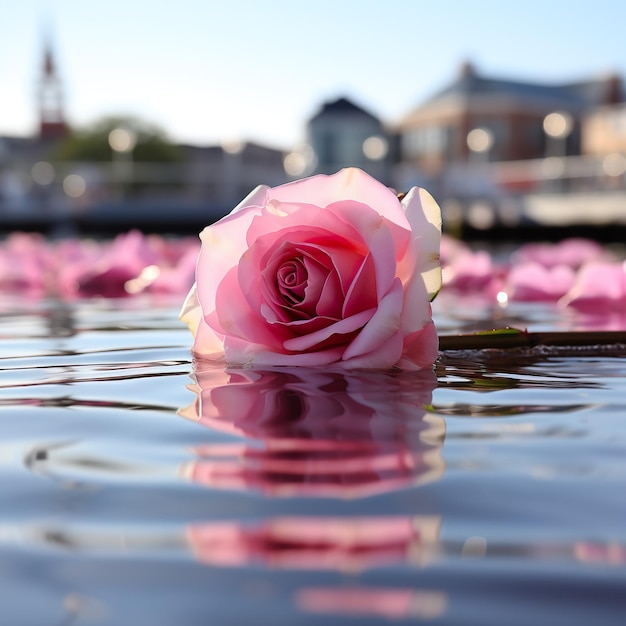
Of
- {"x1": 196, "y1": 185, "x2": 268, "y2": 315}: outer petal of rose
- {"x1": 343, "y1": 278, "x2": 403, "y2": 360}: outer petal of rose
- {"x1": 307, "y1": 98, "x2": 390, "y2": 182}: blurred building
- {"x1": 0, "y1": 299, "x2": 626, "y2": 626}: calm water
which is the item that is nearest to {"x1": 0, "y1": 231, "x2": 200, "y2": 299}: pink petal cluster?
{"x1": 196, "y1": 185, "x2": 268, "y2": 315}: outer petal of rose

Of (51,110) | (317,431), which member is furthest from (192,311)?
(51,110)

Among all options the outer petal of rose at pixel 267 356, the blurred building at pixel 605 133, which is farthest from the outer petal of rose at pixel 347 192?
the blurred building at pixel 605 133

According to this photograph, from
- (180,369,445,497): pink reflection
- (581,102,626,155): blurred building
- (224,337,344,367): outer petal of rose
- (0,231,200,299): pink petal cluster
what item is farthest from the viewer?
(581,102,626,155): blurred building

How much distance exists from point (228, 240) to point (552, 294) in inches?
94.5

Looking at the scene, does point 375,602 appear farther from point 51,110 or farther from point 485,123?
point 51,110

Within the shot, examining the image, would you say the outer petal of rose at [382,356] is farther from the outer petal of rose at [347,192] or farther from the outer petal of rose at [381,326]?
the outer petal of rose at [347,192]

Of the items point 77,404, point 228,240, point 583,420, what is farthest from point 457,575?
point 228,240

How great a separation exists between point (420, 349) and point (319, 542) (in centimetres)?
85

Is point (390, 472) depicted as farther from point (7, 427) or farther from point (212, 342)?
point (212, 342)

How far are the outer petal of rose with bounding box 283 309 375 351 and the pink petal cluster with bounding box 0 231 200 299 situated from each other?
8.31 feet

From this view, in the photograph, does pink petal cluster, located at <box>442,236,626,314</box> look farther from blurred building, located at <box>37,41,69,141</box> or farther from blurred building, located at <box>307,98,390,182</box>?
blurred building, located at <box>37,41,69,141</box>

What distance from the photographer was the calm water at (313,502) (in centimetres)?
58

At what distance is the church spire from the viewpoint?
72.4 metres

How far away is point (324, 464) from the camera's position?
913 mm
